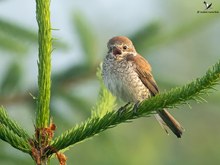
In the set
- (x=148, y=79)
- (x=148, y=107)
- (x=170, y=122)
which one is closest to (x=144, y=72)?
(x=148, y=79)

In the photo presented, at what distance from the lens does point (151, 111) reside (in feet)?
8.65

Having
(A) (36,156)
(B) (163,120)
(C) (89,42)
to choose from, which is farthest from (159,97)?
(C) (89,42)

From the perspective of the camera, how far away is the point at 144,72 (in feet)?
14.2

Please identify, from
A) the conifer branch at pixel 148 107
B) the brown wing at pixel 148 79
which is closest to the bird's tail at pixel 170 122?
the brown wing at pixel 148 79

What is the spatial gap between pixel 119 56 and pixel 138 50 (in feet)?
1.95

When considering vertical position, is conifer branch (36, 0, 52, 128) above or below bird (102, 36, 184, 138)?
above

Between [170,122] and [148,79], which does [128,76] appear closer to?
[148,79]

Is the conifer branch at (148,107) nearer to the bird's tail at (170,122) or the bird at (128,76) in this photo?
the bird's tail at (170,122)

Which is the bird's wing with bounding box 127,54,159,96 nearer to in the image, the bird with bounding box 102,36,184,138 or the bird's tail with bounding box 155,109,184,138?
the bird with bounding box 102,36,184,138

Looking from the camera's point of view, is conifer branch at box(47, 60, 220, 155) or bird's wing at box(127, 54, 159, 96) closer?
conifer branch at box(47, 60, 220, 155)

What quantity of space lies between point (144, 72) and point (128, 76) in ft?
0.40

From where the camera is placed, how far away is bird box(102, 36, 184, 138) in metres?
4.11

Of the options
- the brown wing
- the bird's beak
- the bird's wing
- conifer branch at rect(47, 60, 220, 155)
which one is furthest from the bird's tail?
the bird's beak

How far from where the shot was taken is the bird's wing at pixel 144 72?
4090mm
